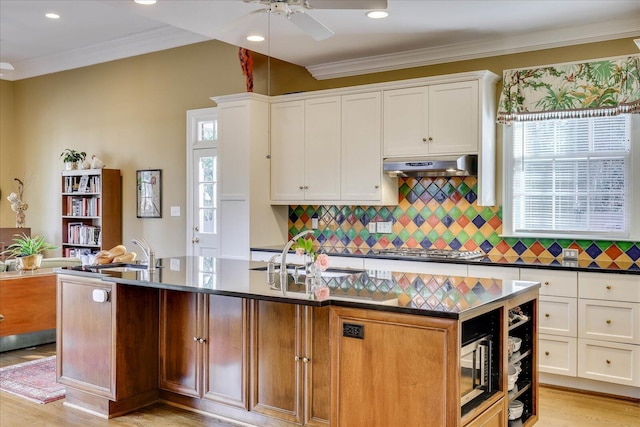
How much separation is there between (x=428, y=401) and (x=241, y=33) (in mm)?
3574

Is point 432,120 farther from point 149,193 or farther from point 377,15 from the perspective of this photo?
point 149,193

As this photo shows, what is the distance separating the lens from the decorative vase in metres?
5.45

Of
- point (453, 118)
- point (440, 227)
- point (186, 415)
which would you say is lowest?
point (186, 415)

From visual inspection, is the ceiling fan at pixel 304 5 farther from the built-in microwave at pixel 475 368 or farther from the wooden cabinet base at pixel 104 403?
the wooden cabinet base at pixel 104 403

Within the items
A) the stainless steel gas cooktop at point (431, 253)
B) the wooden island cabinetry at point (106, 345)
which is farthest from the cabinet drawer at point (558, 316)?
the wooden island cabinetry at point (106, 345)

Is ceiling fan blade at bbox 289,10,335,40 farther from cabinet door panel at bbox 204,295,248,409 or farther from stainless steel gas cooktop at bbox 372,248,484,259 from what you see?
stainless steel gas cooktop at bbox 372,248,484,259

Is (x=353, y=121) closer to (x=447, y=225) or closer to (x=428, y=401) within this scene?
(x=447, y=225)

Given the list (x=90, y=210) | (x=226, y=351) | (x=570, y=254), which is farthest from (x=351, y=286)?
(x=90, y=210)

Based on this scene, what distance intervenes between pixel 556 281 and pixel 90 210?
19.2ft

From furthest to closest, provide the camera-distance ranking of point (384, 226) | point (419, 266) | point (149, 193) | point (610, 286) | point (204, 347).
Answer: point (149, 193) < point (384, 226) < point (419, 266) < point (610, 286) < point (204, 347)

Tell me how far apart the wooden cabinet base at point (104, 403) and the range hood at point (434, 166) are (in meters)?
2.73

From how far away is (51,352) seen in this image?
210 inches

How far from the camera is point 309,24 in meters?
3.62

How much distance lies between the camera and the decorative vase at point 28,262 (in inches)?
215
